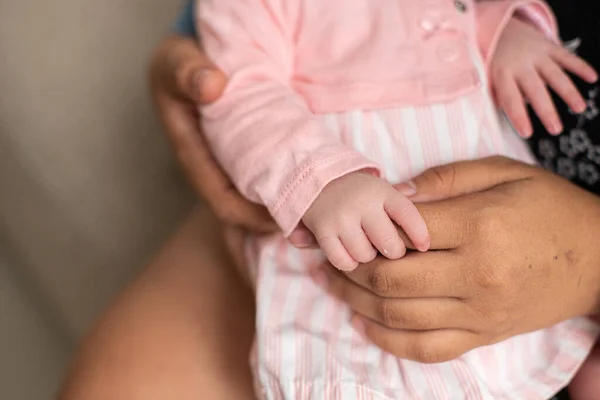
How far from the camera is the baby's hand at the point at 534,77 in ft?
2.10

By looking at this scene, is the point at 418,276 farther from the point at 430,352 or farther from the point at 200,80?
the point at 200,80

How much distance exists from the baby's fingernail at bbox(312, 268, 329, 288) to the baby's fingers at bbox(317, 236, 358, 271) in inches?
4.9

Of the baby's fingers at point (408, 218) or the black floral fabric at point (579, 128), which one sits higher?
the baby's fingers at point (408, 218)

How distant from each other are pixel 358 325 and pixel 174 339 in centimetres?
25

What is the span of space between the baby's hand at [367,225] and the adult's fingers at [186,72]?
204 millimetres

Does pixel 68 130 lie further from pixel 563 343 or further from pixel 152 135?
pixel 563 343

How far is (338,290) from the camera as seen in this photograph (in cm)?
59

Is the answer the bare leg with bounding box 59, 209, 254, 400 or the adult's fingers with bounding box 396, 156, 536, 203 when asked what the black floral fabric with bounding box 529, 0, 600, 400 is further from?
the bare leg with bounding box 59, 209, 254, 400

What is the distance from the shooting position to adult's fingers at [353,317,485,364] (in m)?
0.54

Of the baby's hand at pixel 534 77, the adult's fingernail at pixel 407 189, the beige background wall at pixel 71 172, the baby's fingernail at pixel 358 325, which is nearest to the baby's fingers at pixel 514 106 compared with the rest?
the baby's hand at pixel 534 77

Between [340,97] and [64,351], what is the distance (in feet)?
2.92

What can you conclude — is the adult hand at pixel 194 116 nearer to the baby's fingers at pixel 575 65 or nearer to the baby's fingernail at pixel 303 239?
the baby's fingernail at pixel 303 239

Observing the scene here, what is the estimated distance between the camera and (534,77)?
659mm

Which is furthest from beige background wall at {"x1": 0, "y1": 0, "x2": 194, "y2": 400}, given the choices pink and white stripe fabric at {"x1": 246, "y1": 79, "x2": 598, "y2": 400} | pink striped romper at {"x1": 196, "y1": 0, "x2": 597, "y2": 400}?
pink and white stripe fabric at {"x1": 246, "y1": 79, "x2": 598, "y2": 400}
